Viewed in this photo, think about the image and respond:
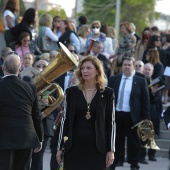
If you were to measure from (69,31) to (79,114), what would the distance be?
26.7 ft

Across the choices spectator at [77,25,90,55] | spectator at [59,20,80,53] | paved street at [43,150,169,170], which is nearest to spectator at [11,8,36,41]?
spectator at [59,20,80,53]

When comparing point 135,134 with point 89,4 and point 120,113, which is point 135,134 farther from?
point 89,4

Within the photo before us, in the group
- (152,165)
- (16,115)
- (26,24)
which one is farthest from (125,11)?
(16,115)

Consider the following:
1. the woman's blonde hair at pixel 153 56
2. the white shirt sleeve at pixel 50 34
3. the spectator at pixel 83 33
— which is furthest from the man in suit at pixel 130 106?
the spectator at pixel 83 33

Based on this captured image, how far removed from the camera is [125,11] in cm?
5600

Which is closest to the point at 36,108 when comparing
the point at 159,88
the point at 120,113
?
the point at 120,113

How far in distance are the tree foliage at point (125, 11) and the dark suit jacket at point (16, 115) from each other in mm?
45534

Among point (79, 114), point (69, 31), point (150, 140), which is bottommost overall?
point (150, 140)

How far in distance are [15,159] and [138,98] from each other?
3.86 meters

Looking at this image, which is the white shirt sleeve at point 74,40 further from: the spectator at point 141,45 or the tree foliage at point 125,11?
the tree foliage at point 125,11

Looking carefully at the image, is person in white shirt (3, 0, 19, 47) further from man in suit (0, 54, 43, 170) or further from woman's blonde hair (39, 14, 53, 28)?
man in suit (0, 54, 43, 170)

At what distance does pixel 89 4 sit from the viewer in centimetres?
6081

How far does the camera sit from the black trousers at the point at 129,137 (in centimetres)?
1199

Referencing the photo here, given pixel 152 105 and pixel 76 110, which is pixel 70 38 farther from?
pixel 76 110
